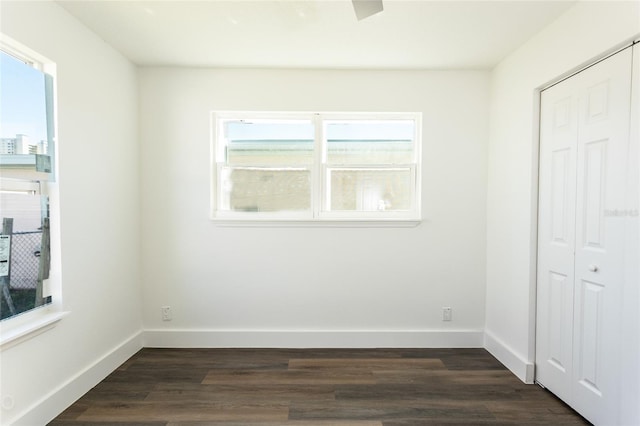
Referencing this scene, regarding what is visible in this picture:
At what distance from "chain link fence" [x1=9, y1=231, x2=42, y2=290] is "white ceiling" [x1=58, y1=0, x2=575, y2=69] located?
1.48 metres

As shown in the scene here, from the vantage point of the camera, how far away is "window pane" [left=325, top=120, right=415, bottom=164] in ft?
10.2

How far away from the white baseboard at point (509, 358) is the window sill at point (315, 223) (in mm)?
1236

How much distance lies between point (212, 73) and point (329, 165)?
1363 mm

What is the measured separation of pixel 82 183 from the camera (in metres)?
2.27

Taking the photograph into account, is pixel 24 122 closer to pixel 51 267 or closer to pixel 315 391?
pixel 51 267

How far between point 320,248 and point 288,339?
0.91 metres

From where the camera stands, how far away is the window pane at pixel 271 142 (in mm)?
3092

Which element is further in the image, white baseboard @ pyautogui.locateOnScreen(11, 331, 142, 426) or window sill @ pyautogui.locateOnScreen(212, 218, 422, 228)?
window sill @ pyautogui.locateOnScreen(212, 218, 422, 228)

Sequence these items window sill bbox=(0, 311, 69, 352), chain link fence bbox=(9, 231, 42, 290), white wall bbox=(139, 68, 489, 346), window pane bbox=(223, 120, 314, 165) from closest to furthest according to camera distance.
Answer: window sill bbox=(0, 311, 69, 352) → chain link fence bbox=(9, 231, 42, 290) → white wall bbox=(139, 68, 489, 346) → window pane bbox=(223, 120, 314, 165)

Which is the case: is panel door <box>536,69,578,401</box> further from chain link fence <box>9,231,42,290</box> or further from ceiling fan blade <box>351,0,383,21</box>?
chain link fence <box>9,231,42,290</box>

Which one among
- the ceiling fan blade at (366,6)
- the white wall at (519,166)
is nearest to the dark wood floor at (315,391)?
the white wall at (519,166)

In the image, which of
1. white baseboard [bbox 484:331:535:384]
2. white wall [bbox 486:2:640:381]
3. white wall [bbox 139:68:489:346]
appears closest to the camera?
white wall [bbox 486:2:640:381]

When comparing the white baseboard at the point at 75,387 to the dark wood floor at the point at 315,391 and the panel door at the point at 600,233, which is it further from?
the panel door at the point at 600,233

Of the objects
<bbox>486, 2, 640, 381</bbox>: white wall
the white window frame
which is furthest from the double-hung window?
the white window frame
